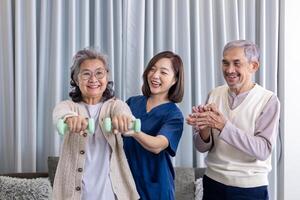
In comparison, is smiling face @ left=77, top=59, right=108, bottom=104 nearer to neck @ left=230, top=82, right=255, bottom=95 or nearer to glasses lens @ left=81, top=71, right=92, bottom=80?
glasses lens @ left=81, top=71, right=92, bottom=80

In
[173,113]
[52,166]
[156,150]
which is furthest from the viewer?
[52,166]

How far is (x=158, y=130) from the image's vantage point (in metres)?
1.60

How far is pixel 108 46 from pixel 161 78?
46.1 inches

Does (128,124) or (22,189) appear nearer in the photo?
(128,124)

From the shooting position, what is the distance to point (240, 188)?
1643 millimetres

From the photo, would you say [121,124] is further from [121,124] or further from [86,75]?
[86,75]

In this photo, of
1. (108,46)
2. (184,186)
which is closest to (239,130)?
(184,186)

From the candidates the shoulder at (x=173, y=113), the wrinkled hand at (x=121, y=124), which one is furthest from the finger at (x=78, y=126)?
the shoulder at (x=173, y=113)

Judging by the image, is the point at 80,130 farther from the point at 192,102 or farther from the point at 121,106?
the point at 192,102

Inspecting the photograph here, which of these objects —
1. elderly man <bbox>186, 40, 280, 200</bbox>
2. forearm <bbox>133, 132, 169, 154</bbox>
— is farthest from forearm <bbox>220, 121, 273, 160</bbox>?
forearm <bbox>133, 132, 169, 154</bbox>

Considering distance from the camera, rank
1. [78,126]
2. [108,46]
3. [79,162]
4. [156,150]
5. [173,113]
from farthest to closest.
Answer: [108,46] → [173,113] → [156,150] → [79,162] → [78,126]

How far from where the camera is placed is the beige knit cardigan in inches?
55.2

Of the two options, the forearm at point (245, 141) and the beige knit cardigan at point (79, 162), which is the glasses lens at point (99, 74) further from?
the forearm at point (245, 141)

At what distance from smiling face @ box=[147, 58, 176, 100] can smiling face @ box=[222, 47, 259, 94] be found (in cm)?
24
